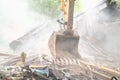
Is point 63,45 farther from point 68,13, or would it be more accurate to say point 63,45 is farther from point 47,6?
point 47,6

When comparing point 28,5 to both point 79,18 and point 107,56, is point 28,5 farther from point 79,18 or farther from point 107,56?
point 107,56

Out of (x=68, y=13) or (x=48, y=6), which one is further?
(x=48, y=6)

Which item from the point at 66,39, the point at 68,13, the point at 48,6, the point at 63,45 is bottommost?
the point at 63,45

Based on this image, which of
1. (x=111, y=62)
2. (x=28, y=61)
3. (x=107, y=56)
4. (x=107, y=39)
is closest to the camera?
(x=28, y=61)

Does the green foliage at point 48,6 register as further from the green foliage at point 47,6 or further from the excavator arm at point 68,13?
the excavator arm at point 68,13

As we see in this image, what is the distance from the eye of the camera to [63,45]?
1061 centimetres

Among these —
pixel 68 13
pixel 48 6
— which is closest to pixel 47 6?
pixel 48 6

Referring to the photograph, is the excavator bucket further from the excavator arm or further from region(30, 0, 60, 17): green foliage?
region(30, 0, 60, 17): green foliage

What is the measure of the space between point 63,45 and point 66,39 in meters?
0.27

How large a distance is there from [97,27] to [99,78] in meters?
7.60

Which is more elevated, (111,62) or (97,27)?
(97,27)

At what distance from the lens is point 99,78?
8734 millimetres

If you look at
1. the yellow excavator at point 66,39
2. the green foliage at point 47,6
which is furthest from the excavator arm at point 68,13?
the green foliage at point 47,6

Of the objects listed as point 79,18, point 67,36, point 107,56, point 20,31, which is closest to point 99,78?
point 67,36
